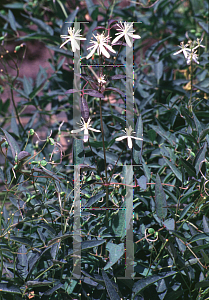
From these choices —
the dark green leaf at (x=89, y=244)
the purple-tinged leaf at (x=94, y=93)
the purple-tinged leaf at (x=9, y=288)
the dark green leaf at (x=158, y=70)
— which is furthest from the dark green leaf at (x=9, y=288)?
the dark green leaf at (x=158, y=70)

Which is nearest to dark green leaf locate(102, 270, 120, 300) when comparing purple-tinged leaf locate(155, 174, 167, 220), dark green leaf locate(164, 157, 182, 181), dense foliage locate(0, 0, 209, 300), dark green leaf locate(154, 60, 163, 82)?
dense foliage locate(0, 0, 209, 300)

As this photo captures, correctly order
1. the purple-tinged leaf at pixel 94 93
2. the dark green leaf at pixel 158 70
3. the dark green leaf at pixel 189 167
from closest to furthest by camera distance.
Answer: the purple-tinged leaf at pixel 94 93
the dark green leaf at pixel 189 167
the dark green leaf at pixel 158 70

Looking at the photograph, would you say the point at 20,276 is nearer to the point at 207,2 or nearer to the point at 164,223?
the point at 164,223

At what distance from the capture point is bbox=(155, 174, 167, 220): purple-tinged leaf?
1.84 feet

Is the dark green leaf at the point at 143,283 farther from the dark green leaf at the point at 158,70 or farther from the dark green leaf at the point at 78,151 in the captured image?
the dark green leaf at the point at 158,70

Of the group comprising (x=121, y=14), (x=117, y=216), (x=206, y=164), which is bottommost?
(x=117, y=216)

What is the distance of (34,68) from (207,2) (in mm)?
734

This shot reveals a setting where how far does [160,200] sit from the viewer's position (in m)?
0.56

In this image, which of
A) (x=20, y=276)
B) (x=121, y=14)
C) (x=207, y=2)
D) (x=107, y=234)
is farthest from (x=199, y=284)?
(x=207, y=2)

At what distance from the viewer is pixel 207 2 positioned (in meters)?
1.19

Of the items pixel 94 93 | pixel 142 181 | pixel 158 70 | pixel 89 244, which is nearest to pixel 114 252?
pixel 89 244

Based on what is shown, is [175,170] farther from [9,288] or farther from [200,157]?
[9,288]

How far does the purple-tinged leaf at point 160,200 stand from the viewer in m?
0.56

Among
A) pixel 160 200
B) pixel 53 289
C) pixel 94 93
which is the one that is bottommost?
pixel 53 289
